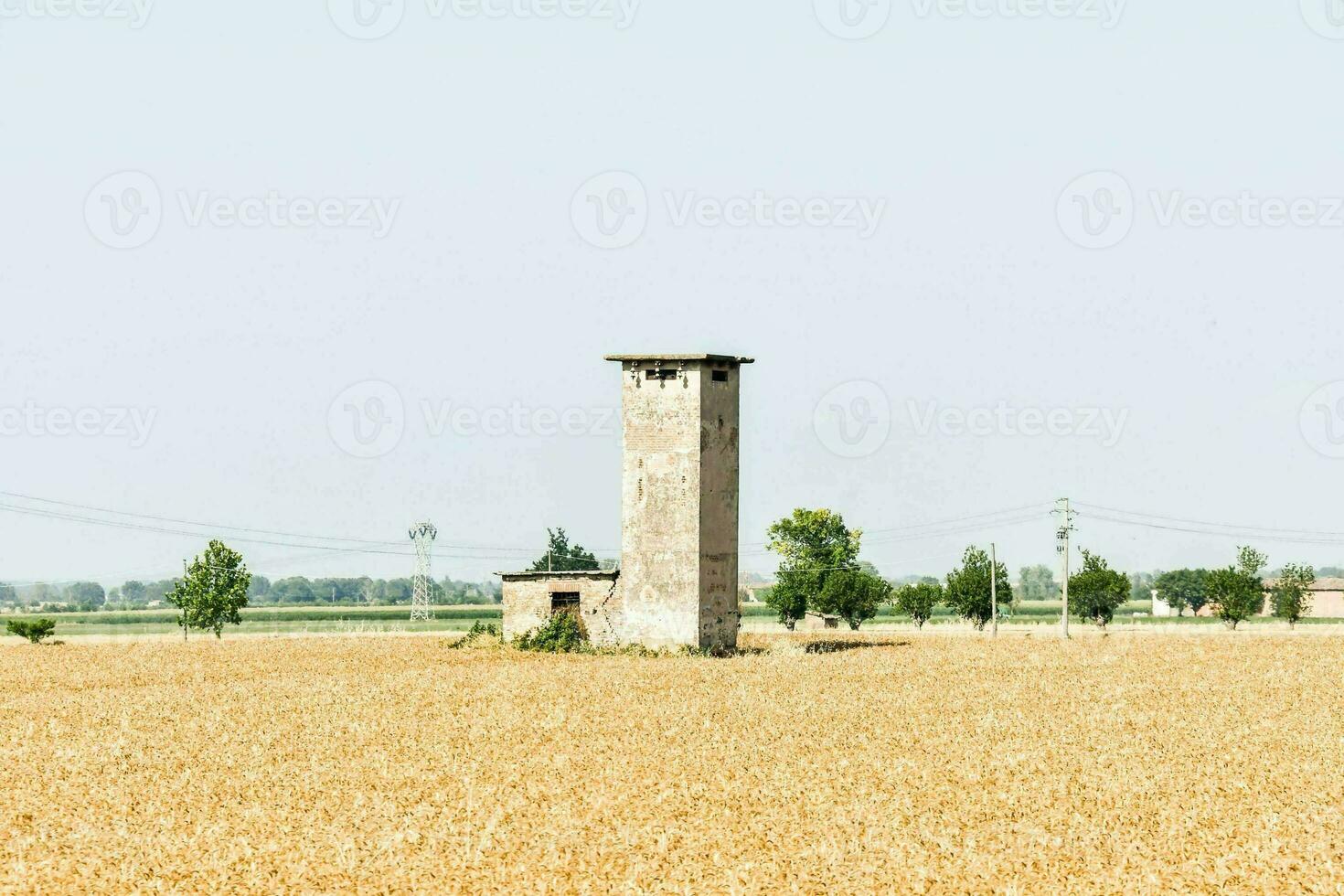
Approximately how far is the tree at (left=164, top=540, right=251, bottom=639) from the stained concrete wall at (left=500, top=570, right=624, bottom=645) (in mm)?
27433

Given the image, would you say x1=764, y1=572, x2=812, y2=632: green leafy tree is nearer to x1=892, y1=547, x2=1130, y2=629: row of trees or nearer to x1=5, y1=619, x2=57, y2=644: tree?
x1=892, y1=547, x2=1130, y2=629: row of trees

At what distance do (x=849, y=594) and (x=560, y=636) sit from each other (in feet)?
142

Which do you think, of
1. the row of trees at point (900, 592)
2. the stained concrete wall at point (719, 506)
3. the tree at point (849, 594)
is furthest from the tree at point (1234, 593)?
the stained concrete wall at point (719, 506)

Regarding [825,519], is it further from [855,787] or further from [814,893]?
[814,893]

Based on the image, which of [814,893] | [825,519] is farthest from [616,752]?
[825,519]

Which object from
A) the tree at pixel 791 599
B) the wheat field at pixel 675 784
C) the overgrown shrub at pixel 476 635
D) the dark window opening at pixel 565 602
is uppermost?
the tree at pixel 791 599

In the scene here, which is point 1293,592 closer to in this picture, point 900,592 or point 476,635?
point 900,592

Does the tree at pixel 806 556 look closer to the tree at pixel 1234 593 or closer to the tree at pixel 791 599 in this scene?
the tree at pixel 791 599

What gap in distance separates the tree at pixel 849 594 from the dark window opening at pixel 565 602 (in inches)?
1650

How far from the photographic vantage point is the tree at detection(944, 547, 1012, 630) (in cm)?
9850

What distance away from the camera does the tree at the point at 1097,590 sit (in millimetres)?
100812

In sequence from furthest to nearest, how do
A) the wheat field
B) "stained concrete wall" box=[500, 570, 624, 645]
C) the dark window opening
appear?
the dark window opening
"stained concrete wall" box=[500, 570, 624, 645]
the wheat field

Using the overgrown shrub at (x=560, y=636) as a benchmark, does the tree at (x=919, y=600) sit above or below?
above

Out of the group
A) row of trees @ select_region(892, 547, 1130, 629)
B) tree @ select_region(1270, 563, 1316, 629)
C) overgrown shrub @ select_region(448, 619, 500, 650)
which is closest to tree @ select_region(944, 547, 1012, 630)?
row of trees @ select_region(892, 547, 1130, 629)
